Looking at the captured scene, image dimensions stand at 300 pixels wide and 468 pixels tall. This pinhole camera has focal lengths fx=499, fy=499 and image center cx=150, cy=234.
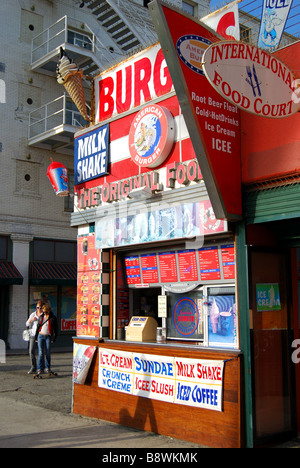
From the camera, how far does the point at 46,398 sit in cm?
980

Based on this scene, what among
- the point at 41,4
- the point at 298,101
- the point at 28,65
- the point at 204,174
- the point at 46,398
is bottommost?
the point at 46,398

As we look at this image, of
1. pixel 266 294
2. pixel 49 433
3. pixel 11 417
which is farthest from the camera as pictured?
pixel 11 417

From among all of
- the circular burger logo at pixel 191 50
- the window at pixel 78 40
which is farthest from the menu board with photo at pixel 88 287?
the window at pixel 78 40

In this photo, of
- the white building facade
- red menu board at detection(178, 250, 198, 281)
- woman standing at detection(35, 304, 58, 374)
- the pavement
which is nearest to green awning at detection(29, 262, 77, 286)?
the white building facade

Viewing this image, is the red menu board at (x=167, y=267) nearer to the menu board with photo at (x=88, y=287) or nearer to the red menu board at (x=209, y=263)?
the red menu board at (x=209, y=263)

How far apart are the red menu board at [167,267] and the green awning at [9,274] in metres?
13.2

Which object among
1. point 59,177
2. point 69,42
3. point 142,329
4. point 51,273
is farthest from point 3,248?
point 142,329

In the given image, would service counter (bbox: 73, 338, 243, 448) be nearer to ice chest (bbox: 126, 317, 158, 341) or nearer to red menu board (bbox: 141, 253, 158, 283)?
ice chest (bbox: 126, 317, 158, 341)

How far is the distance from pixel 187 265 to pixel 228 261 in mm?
851

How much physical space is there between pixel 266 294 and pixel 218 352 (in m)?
0.96

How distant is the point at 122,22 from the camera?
22.6 metres

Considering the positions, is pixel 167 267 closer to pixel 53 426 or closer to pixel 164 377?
pixel 164 377
